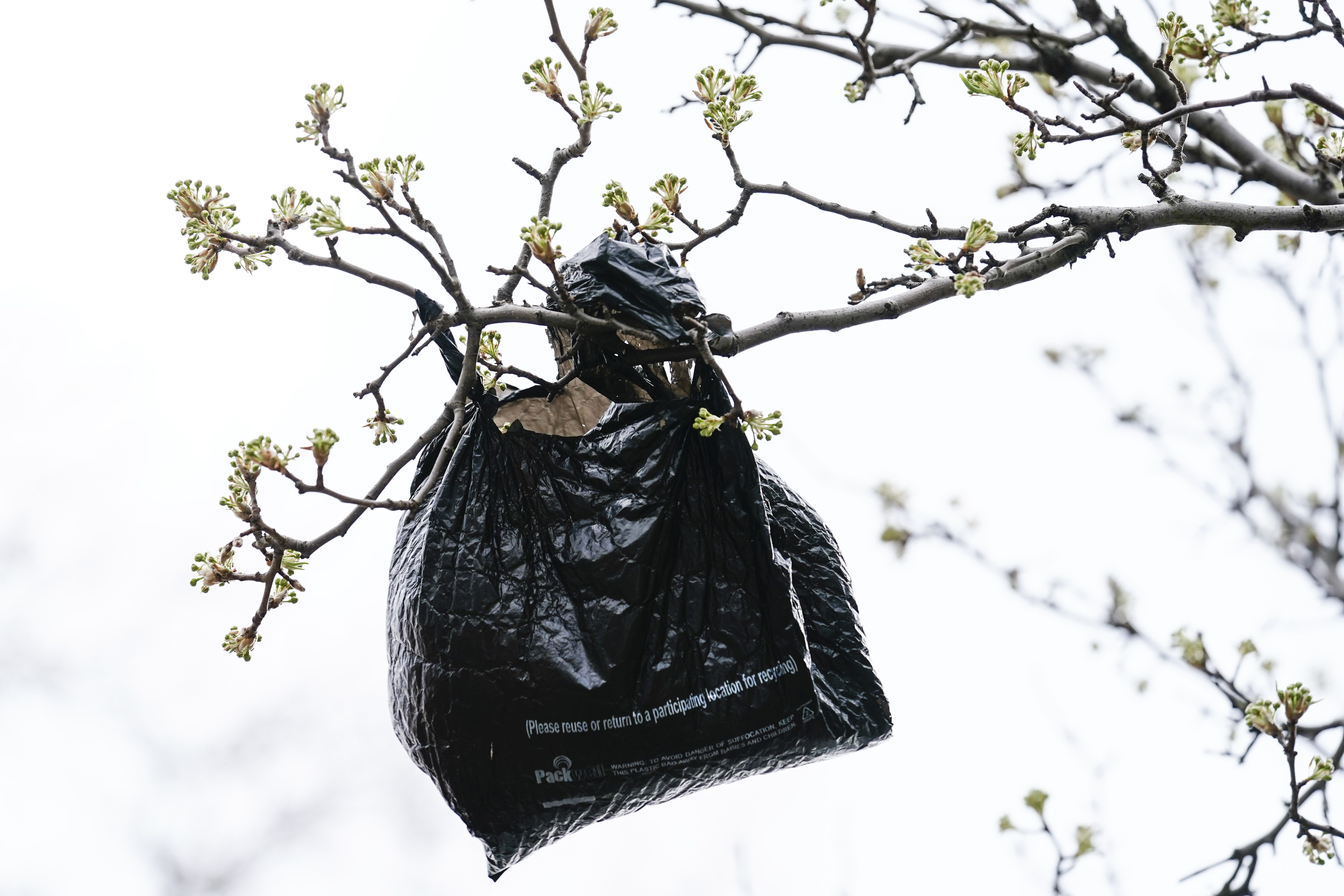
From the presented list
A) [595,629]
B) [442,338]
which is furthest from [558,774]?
[442,338]

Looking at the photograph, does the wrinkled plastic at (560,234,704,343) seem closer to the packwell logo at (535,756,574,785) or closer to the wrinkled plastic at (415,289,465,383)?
the wrinkled plastic at (415,289,465,383)

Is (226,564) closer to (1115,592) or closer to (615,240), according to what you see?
(615,240)

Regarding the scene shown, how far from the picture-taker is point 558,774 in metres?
0.87

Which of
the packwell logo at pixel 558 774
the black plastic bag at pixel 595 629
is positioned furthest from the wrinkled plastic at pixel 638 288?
the packwell logo at pixel 558 774

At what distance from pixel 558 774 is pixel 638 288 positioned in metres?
0.44

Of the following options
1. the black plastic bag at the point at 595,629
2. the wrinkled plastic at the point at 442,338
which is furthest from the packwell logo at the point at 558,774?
the wrinkled plastic at the point at 442,338

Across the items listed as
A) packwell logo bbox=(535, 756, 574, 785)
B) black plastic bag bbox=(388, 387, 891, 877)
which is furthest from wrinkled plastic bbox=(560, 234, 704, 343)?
packwell logo bbox=(535, 756, 574, 785)

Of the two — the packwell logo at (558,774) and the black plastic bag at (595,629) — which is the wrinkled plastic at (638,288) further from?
the packwell logo at (558,774)

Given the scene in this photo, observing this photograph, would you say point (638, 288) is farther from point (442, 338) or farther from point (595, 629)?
point (595, 629)

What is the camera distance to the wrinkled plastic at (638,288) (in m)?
Answer: 0.90

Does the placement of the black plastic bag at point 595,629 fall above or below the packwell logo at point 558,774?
above

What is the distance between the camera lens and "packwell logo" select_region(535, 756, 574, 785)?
867 mm

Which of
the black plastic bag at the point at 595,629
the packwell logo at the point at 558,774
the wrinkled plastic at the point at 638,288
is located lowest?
the packwell logo at the point at 558,774

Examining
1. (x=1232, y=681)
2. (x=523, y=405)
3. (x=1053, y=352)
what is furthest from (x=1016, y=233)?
(x=1053, y=352)
